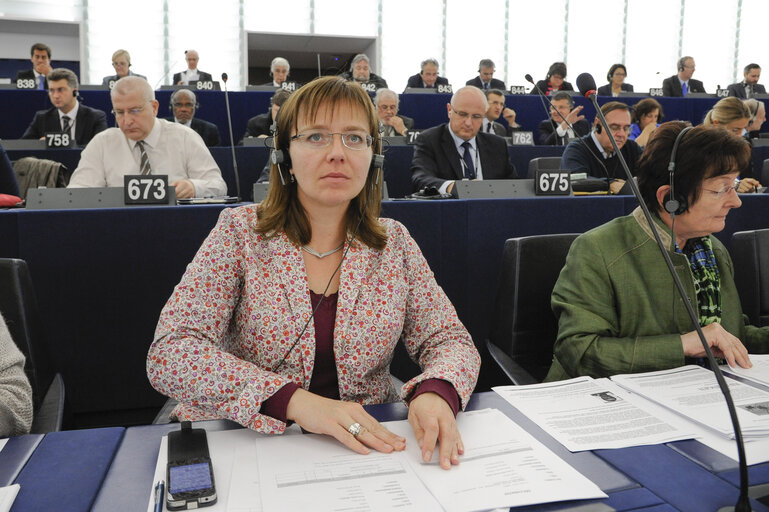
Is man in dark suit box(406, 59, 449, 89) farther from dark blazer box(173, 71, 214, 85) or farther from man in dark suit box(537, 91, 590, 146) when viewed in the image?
dark blazer box(173, 71, 214, 85)

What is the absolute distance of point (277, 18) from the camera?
10.4 m

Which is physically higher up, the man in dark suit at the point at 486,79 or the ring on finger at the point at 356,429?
the man in dark suit at the point at 486,79

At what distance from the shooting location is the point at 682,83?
27.3 ft

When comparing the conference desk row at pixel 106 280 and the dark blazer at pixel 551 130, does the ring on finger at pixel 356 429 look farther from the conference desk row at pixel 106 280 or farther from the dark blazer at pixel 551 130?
the dark blazer at pixel 551 130

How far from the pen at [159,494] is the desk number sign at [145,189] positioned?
4.58ft

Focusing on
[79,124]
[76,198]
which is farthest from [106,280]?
[79,124]

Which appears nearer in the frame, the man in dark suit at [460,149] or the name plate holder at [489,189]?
the name plate holder at [489,189]

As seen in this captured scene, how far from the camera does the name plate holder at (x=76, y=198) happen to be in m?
1.90

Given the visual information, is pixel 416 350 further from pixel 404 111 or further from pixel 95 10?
pixel 95 10

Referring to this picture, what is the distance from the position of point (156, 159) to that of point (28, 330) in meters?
2.08

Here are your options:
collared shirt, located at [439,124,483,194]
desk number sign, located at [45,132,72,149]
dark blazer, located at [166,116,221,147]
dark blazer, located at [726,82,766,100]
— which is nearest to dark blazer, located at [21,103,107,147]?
desk number sign, located at [45,132,72,149]

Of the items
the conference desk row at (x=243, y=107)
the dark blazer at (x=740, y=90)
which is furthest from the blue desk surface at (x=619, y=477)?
the dark blazer at (x=740, y=90)

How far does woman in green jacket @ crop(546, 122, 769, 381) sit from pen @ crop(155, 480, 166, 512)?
814 millimetres

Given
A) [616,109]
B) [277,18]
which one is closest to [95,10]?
[277,18]
